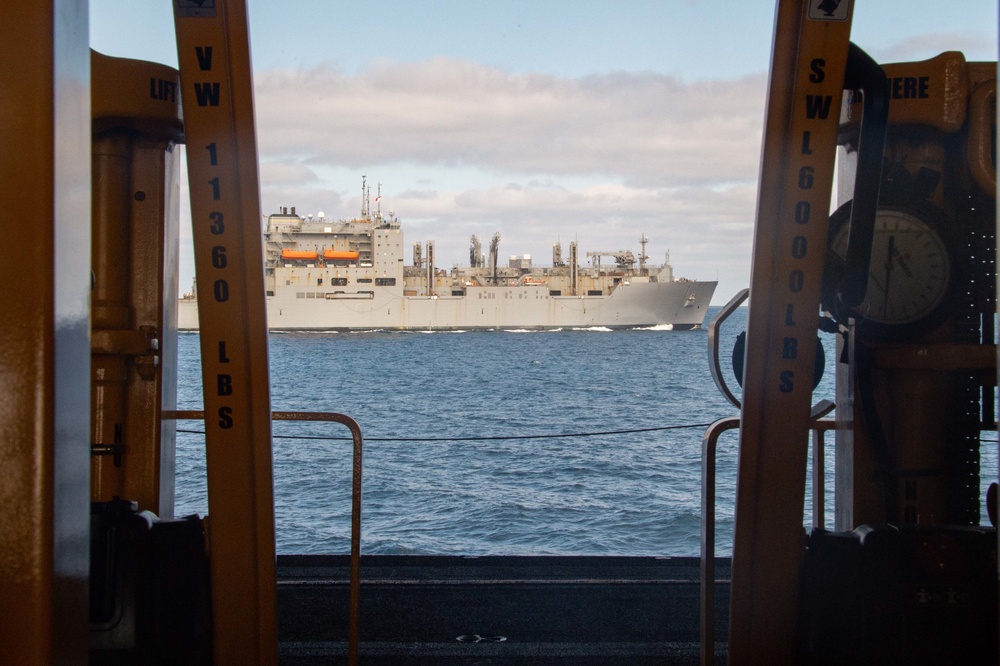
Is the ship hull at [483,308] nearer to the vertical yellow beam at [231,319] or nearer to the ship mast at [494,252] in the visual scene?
the ship mast at [494,252]

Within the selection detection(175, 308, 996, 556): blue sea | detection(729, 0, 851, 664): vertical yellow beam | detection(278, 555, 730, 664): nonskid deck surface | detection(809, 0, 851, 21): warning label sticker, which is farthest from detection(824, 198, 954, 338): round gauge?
detection(175, 308, 996, 556): blue sea

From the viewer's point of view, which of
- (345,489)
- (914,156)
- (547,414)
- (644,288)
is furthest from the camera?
(644,288)

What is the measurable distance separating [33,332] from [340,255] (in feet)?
203

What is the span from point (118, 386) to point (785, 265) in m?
2.16

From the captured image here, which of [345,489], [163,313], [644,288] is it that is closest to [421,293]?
[644,288]

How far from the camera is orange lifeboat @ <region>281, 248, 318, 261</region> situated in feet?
197

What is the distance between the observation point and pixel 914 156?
2854 mm

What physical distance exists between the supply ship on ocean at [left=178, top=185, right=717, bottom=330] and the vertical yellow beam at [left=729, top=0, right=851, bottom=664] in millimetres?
58199

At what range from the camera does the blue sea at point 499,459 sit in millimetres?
13539

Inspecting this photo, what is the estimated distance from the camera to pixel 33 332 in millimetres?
1203

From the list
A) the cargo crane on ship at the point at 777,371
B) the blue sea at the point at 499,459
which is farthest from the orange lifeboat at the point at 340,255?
the cargo crane on ship at the point at 777,371

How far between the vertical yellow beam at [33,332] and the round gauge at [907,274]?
2.26m

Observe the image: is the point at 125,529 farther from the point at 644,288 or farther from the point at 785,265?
the point at 644,288

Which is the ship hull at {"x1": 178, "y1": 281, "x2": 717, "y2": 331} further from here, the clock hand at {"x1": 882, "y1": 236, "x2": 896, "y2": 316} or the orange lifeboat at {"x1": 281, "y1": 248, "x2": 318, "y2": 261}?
the clock hand at {"x1": 882, "y1": 236, "x2": 896, "y2": 316}
